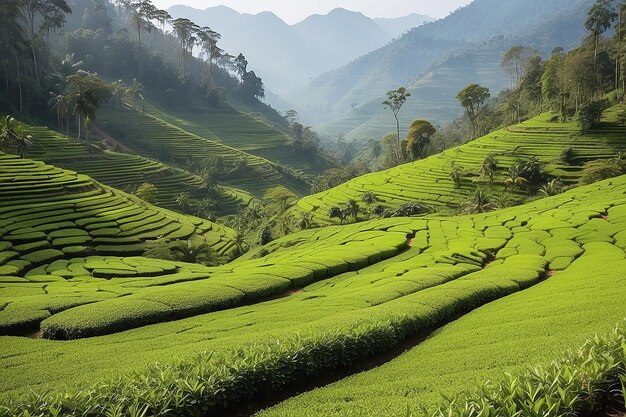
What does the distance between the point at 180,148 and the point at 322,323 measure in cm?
8578

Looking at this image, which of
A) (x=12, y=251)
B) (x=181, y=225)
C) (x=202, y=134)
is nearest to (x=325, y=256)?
(x=12, y=251)

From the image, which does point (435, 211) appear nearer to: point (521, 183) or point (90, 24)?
point (521, 183)

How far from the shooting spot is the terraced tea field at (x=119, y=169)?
62875 mm

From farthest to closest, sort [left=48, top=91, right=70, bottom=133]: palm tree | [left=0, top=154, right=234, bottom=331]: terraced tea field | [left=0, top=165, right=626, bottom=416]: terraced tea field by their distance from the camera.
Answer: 1. [left=48, top=91, right=70, bottom=133]: palm tree
2. [left=0, top=154, right=234, bottom=331]: terraced tea field
3. [left=0, top=165, right=626, bottom=416]: terraced tea field

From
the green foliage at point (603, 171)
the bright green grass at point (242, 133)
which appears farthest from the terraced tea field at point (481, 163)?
the bright green grass at point (242, 133)

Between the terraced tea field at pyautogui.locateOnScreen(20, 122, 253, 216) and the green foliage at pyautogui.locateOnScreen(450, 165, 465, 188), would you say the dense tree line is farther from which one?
the green foliage at pyautogui.locateOnScreen(450, 165, 465, 188)

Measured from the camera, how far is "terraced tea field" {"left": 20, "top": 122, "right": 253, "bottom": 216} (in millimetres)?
62875

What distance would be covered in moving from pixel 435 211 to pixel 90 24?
5765 inches

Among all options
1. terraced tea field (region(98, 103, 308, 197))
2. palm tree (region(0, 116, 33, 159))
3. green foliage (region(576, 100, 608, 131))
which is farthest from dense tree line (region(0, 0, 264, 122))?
green foliage (region(576, 100, 608, 131))

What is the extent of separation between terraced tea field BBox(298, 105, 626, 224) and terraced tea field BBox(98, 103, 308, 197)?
2951 cm

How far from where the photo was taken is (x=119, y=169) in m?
66.6

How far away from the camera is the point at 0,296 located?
18.4 meters

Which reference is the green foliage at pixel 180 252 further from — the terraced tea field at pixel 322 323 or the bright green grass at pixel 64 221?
the terraced tea field at pixel 322 323

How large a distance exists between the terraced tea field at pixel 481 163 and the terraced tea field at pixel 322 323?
90.1 feet
